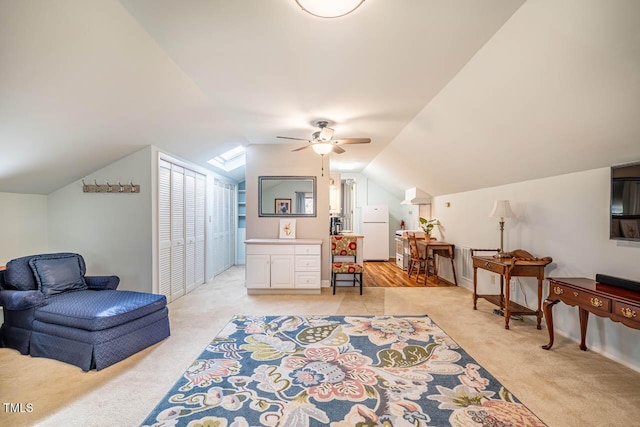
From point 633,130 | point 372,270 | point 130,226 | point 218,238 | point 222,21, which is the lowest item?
point 372,270

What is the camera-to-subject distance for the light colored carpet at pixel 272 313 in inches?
74.2

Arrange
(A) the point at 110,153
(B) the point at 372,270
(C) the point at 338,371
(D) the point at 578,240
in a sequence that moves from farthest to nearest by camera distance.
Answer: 1. (B) the point at 372,270
2. (A) the point at 110,153
3. (D) the point at 578,240
4. (C) the point at 338,371

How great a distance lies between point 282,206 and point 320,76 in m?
2.88

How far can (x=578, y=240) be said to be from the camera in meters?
2.95

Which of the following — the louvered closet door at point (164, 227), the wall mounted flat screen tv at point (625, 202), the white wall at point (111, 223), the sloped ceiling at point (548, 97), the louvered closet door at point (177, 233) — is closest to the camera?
the sloped ceiling at point (548, 97)

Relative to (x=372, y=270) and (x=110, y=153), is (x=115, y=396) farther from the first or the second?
(x=372, y=270)

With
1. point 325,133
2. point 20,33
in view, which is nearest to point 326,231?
point 325,133

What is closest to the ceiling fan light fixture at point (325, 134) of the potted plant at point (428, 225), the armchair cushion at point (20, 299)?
the armchair cushion at point (20, 299)

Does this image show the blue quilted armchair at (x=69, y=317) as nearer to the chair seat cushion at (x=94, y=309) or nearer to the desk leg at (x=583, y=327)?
the chair seat cushion at (x=94, y=309)

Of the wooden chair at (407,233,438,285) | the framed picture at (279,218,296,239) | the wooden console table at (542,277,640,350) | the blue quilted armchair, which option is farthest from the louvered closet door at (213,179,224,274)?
the wooden console table at (542,277,640,350)

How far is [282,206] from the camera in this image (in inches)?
208

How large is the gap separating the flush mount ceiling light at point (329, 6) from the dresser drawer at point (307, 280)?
12.5ft

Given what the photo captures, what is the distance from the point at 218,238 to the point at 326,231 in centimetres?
264

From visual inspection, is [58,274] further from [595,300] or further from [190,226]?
[595,300]
